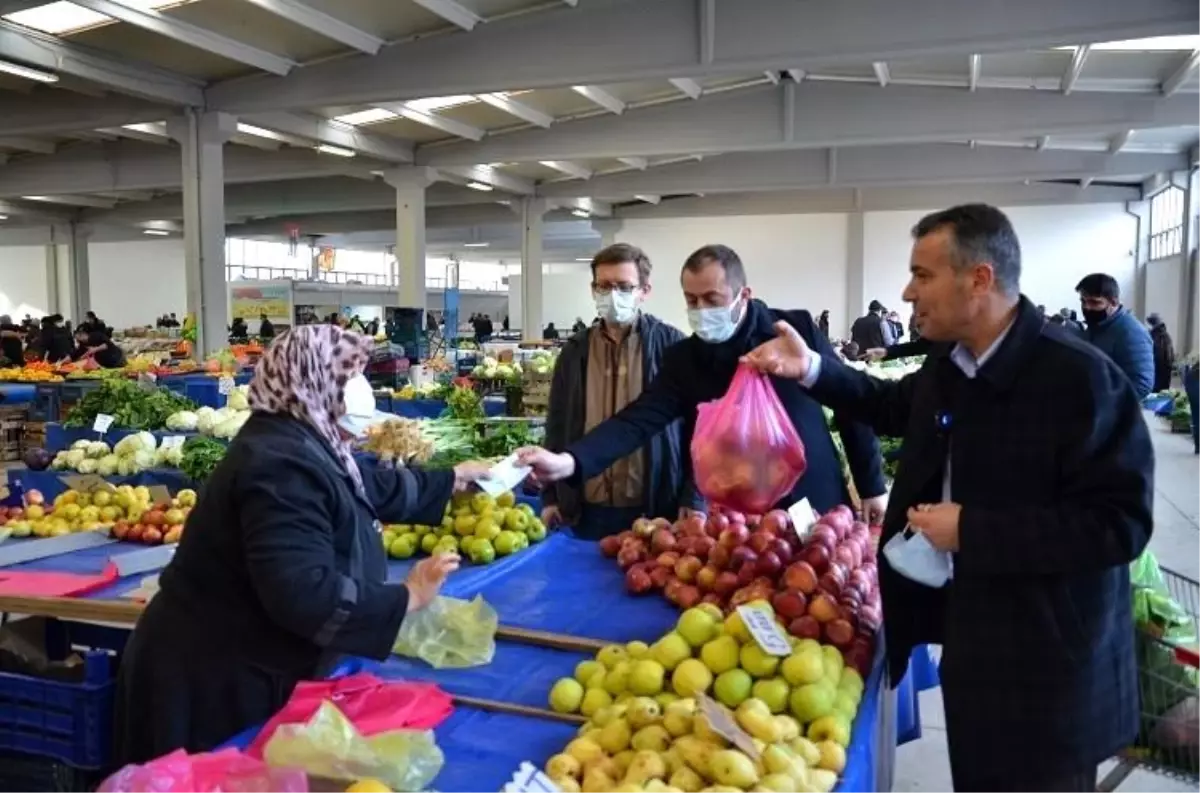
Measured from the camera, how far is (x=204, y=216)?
11578 millimetres

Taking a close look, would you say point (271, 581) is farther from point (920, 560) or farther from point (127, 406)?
point (127, 406)

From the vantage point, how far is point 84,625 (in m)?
3.14

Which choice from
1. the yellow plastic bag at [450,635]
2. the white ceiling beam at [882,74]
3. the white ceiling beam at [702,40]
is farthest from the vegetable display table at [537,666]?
the white ceiling beam at [882,74]

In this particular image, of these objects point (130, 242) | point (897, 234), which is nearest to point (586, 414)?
point (897, 234)

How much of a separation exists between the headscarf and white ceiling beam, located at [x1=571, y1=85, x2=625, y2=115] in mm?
10592

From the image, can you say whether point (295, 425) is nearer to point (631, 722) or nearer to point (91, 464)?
point (631, 722)

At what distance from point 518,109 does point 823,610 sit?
37.7ft

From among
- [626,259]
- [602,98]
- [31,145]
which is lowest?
[626,259]

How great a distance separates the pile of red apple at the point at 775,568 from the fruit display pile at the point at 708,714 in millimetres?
113

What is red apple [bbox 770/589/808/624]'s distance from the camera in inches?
83.6

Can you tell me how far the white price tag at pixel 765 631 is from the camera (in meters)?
1.85

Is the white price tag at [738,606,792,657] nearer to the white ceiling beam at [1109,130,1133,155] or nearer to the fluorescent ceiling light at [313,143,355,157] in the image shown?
the fluorescent ceiling light at [313,143,355,157]

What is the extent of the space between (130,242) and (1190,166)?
94.1 feet

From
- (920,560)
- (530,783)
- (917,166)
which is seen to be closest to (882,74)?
(917,166)
